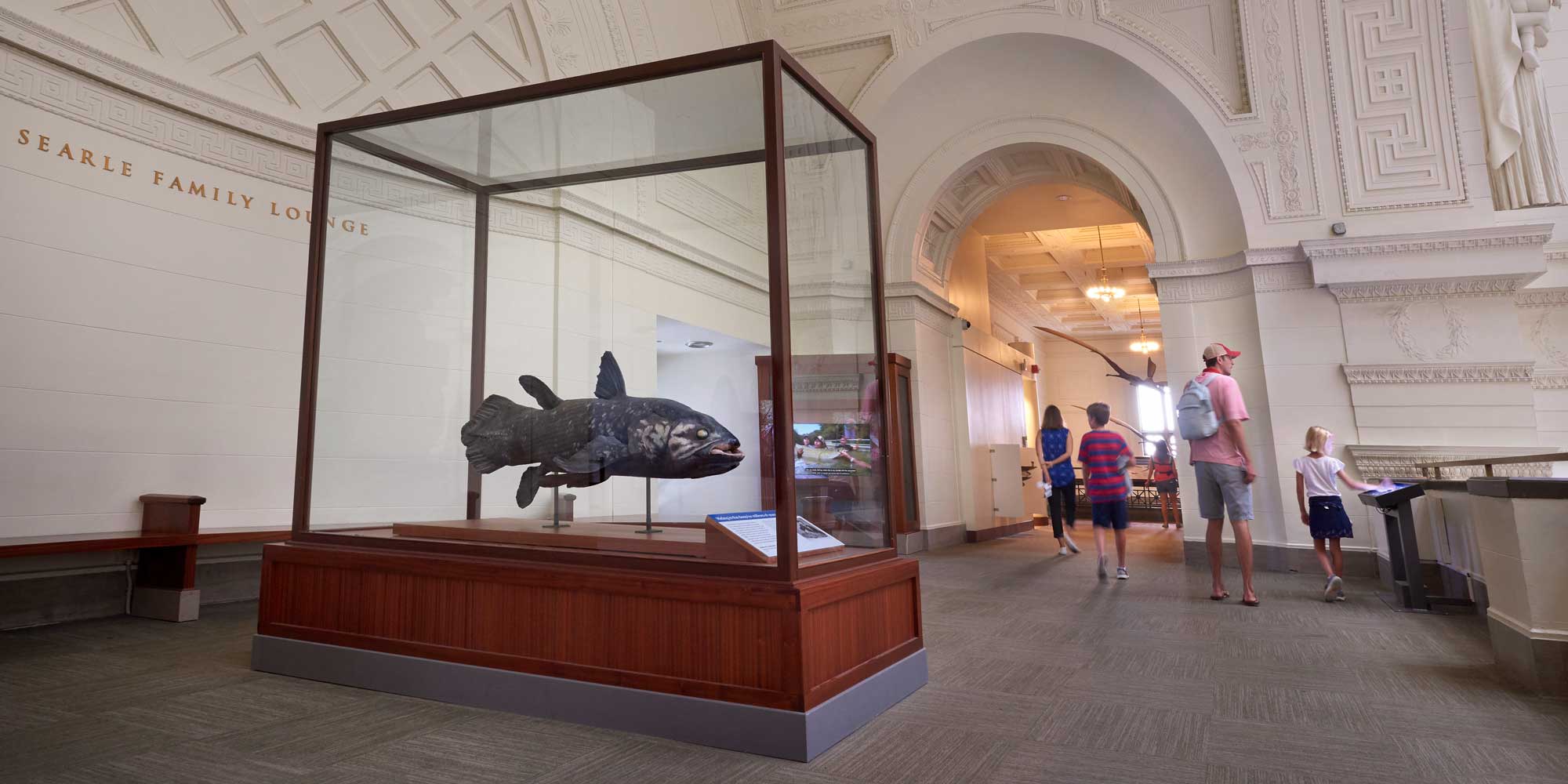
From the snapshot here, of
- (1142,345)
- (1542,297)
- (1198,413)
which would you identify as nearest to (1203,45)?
(1542,297)

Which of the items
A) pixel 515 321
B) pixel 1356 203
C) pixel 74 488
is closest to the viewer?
pixel 515 321

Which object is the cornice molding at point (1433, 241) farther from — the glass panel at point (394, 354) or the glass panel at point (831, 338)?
the glass panel at point (394, 354)

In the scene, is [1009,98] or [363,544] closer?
[363,544]

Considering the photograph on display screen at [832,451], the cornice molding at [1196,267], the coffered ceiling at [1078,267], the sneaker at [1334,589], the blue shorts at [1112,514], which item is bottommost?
the sneaker at [1334,589]

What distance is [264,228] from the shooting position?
4.59m

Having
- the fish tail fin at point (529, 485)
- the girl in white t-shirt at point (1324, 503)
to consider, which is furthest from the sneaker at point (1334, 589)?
the fish tail fin at point (529, 485)

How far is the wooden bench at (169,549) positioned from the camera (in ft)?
12.5

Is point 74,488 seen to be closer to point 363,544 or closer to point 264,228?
point 264,228

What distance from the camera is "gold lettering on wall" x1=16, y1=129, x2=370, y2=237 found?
3301mm

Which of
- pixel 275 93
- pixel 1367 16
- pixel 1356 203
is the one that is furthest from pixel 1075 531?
pixel 275 93

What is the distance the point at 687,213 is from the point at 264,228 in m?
3.57

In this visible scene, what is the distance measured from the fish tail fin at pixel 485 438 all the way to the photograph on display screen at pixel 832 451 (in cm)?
117

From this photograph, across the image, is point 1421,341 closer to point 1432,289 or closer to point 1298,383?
point 1432,289

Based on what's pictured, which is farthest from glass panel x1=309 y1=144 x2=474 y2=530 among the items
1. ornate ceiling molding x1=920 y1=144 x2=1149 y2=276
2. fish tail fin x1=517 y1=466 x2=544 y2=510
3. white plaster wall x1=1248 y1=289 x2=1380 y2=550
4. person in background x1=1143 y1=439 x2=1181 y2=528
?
person in background x1=1143 y1=439 x2=1181 y2=528
